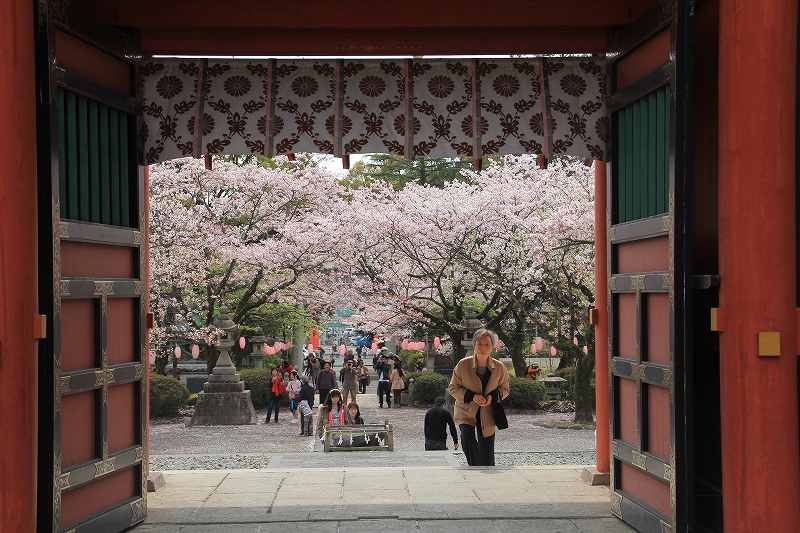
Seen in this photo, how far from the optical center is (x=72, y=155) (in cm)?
584

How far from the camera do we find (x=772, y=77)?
4.68 m

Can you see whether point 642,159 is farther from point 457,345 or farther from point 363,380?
point 363,380

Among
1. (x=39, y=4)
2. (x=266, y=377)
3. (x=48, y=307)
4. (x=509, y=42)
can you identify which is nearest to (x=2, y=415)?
(x=48, y=307)

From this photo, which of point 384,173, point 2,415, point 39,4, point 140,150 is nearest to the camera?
point 2,415

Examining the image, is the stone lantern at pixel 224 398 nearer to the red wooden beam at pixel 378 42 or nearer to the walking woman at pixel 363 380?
the walking woman at pixel 363 380

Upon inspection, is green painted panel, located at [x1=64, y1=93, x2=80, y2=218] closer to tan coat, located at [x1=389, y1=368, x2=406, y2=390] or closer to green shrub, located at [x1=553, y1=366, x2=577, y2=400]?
green shrub, located at [x1=553, y1=366, x2=577, y2=400]

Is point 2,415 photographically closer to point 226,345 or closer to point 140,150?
point 140,150

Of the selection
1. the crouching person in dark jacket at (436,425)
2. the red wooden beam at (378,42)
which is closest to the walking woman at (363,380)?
the crouching person in dark jacket at (436,425)

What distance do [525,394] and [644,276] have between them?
57.6ft

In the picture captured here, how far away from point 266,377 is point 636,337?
19.4 metres

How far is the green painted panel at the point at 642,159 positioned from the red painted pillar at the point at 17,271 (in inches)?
139

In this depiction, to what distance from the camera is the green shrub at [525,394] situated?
23.3 metres

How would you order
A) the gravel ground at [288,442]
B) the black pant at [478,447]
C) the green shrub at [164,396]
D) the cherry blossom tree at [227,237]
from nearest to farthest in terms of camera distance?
the black pant at [478,447]
the gravel ground at [288,442]
the green shrub at [164,396]
the cherry blossom tree at [227,237]

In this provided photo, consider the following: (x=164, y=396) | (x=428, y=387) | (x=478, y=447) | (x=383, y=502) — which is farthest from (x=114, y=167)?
(x=428, y=387)
